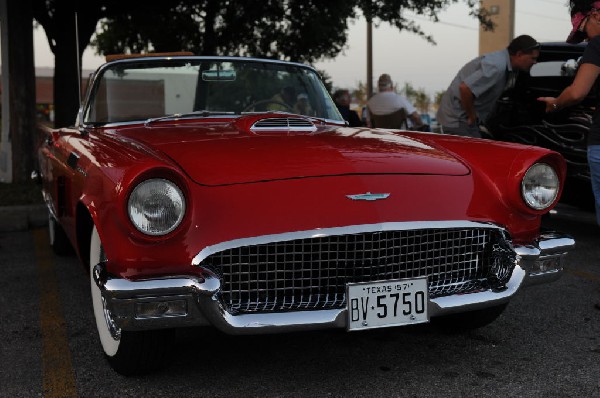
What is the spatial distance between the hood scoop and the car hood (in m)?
0.02

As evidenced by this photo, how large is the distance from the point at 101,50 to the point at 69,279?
14771mm

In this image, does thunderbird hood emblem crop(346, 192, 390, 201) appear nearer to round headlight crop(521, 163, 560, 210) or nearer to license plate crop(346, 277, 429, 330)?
license plate crop(346, 277, 429, 330)

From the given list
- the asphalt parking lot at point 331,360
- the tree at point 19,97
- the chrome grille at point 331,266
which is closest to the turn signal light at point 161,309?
the chrome grille at point 331,266

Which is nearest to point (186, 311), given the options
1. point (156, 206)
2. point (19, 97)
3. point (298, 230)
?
point (156, 206)

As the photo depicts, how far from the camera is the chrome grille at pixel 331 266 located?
8.16 feet

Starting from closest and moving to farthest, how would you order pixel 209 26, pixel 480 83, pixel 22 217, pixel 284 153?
1. pixel 284 153
2. pixel 480 83
3. pixel 22 217
4. pixel 209 26

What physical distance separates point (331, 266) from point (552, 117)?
379 centimetres

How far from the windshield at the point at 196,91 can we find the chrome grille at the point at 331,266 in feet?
4.86

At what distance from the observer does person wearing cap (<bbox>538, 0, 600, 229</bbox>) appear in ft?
12.3

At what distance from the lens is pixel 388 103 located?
804cm

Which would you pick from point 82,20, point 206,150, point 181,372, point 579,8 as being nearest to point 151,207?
point 206,150

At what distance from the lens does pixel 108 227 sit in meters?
2.51

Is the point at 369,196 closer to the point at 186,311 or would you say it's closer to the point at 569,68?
the point at 186,311

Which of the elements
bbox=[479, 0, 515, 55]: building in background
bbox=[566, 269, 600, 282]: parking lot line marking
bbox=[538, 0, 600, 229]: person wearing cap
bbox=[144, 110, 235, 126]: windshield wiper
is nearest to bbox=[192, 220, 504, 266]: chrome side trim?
bbox=[144, 110, 235, 126]: windshield wiper
